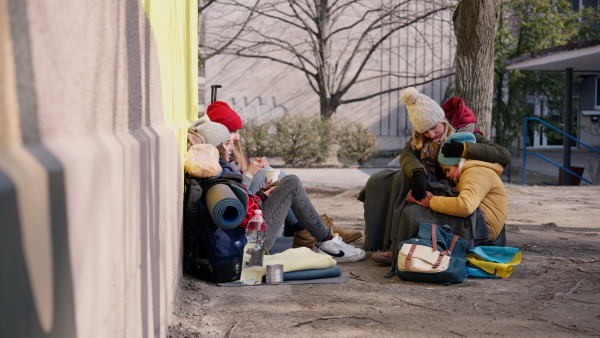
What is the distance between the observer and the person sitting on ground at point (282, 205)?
198 inches

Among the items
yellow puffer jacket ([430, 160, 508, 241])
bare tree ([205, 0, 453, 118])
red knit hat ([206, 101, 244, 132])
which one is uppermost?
bare tree ([205, 0, 453, 118])

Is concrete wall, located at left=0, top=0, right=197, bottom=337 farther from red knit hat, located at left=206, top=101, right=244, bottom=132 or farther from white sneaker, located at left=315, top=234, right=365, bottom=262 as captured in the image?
red knit hat, located at left=206, top=101, right=244, bottom=132

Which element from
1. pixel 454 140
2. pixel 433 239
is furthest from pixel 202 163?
pixel 454 140

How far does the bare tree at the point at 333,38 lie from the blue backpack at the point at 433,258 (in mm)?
13239

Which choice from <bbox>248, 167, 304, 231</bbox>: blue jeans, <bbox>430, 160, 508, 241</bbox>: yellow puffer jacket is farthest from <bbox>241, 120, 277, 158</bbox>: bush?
<bbox>430, 160, 508, 241</bbox>: yellow puffer jacket

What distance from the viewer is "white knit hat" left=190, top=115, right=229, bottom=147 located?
503 centimetres

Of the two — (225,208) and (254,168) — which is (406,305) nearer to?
(225,208)

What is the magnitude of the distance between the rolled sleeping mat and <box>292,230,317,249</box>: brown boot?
1.28 metres

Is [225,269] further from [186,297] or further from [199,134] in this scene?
[199,134]

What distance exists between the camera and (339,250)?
5.38 metres

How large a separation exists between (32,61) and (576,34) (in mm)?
18775

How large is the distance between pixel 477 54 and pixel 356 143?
7870mm

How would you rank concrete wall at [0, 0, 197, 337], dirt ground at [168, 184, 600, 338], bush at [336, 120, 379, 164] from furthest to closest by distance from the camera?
bush at [336, 120, 379, 164] → dirt ground at [168, 184, 600, 338] → concrete wall at [0, 0, 197, 337]

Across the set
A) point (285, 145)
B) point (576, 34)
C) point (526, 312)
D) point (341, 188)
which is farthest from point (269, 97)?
point (526, 312)
